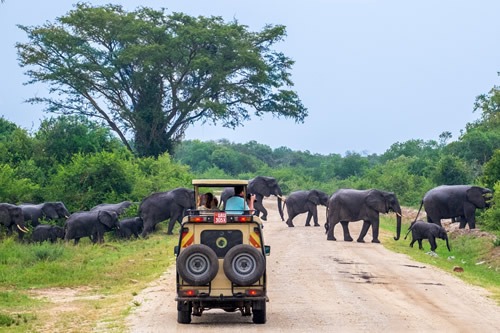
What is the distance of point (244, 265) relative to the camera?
16.0 meters

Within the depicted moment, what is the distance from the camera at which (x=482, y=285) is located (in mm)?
22984

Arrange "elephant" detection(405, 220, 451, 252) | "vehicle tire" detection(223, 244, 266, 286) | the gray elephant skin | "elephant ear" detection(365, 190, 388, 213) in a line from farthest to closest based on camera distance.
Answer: the gray elephant skin
"elephant ear" detection(365, 190, 388, 213)
"elephant" detection(405, 220, 451, 252)
"vehicle tire" detection(223, 244, 266, 286)

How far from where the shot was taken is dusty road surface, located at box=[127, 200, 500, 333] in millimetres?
16094

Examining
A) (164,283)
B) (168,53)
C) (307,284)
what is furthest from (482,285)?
(168,53)

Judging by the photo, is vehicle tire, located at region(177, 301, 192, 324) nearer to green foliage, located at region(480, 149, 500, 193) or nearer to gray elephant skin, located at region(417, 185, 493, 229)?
gray elephant skin, located at region(417, 185, 493, 229)

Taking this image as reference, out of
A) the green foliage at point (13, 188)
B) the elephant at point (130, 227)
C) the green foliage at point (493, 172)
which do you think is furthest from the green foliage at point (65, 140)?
the green foliage at point (493, 172)

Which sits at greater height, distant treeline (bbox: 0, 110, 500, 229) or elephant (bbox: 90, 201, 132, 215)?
distant treeline (bbox: 0, 110, 500, 229)

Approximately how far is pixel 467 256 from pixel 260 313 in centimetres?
1637

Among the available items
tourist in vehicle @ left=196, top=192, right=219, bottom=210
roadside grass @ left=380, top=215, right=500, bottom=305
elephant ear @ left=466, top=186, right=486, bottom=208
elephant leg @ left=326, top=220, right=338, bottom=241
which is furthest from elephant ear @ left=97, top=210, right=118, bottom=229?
tourist in vehicle @ left=196, top=192, right=219, bottom=210

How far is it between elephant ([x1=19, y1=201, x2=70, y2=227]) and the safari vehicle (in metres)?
21.0

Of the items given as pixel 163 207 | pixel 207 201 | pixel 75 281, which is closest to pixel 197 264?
pixel 207 201

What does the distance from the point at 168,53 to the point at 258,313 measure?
44.7 m

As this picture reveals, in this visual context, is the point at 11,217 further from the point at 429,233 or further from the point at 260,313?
the point at 260,313

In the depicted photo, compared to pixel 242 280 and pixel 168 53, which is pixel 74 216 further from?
pixel 168 53
